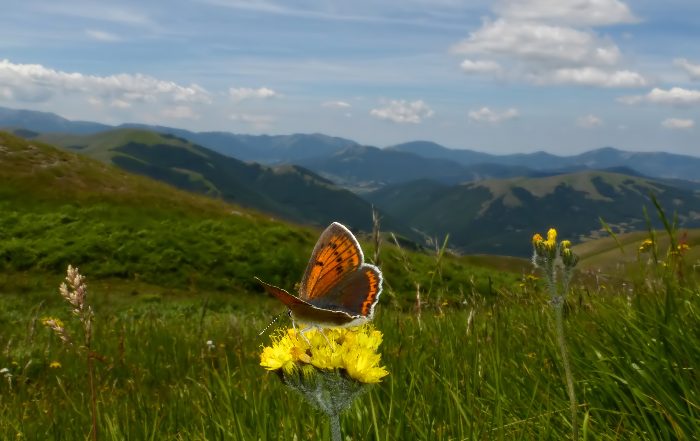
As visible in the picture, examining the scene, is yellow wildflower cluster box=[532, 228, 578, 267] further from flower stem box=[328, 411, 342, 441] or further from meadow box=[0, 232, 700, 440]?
flower stem box=[328, 411, 342, 441]

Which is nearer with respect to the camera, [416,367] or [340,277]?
[340,277]

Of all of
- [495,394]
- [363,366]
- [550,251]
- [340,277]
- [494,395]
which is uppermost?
[550,251]

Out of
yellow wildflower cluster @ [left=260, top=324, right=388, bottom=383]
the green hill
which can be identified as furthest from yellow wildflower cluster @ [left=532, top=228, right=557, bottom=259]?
the green hill

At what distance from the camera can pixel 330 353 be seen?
2.27 m

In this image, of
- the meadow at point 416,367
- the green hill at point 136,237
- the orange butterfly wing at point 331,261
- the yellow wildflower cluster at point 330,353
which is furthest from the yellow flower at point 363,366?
the green hill at point 136,237

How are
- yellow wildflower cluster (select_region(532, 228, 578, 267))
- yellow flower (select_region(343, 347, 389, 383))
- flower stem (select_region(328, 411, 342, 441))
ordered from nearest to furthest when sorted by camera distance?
flower stem (select_region(328, 411, 342, 441)) < yellow flower (select_region(343, 347, 389, 383)) < yellow wildflower cluster (select_region(532, 228, 578, 267))

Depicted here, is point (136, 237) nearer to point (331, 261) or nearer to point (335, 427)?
point (331, 261)

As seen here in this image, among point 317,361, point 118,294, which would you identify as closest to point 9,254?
point 118,294

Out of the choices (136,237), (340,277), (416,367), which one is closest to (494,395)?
(416,367)

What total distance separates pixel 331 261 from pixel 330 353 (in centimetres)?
99

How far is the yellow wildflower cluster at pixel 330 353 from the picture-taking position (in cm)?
220

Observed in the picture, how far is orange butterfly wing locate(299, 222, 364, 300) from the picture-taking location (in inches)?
123

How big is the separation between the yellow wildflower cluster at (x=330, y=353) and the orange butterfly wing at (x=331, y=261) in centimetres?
65

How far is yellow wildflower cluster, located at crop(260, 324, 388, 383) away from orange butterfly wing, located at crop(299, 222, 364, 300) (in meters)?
0.65
